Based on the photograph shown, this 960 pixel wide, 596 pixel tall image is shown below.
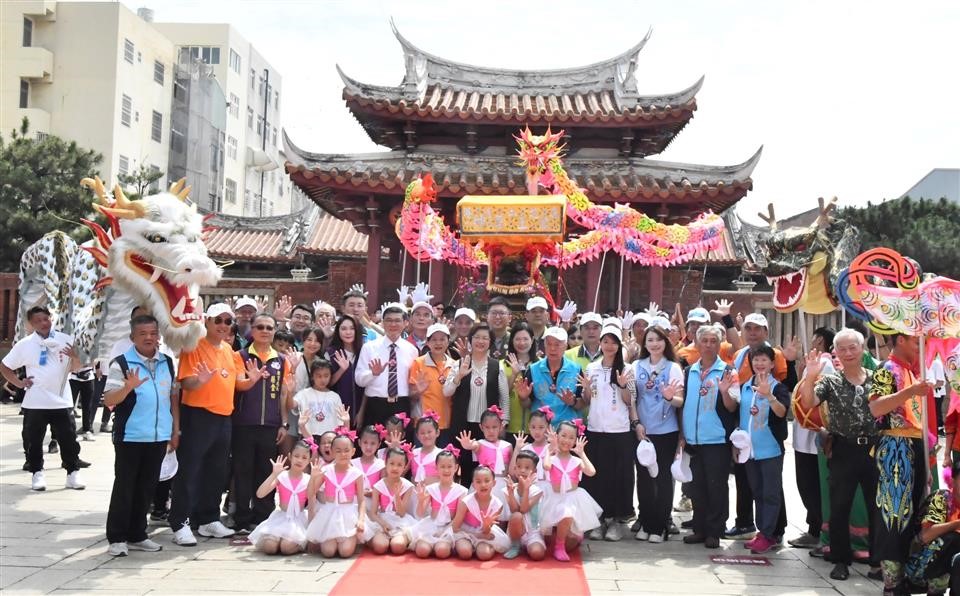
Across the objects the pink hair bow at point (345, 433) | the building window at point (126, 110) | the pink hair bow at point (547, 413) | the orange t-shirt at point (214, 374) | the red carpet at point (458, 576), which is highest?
the building window at point (126, 110)

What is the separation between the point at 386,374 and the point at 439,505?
3.78 feet

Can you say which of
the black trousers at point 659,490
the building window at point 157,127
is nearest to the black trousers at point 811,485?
the black trousers at point 659,490

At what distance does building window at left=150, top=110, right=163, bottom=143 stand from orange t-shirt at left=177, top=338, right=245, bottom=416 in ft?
81.9

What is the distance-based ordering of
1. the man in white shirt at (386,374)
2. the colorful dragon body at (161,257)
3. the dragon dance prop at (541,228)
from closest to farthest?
the colorful dragon body at (161,257) < the man in white shirt at (386,374) < the dragon dance prop at (541,228)

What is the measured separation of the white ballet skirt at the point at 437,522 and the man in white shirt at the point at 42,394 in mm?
3519

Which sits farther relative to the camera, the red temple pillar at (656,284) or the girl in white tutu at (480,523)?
the red temple pillar at (656,284)

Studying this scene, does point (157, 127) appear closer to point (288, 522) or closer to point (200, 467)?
point (200, 467)

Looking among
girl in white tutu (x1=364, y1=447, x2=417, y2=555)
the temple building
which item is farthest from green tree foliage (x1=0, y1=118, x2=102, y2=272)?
girl in white tutu (x1=364, y1=447, x2=417, y2=555)

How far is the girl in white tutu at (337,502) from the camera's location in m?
5.27

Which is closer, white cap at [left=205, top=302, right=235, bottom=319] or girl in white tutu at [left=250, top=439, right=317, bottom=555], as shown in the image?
girl in white tutu at [left=250, top=439, right=317, bottom=555]

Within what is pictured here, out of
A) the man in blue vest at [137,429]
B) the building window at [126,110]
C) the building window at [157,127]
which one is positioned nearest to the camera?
the man in blue vest at [137,429]

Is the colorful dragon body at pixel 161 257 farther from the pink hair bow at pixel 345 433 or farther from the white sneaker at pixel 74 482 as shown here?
the white sneaker at pixel 74 482

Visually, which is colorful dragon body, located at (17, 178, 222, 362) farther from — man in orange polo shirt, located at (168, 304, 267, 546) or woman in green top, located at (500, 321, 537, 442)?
woman in green top, located at (500, 321, 537, 442)

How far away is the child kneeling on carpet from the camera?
207 inches
